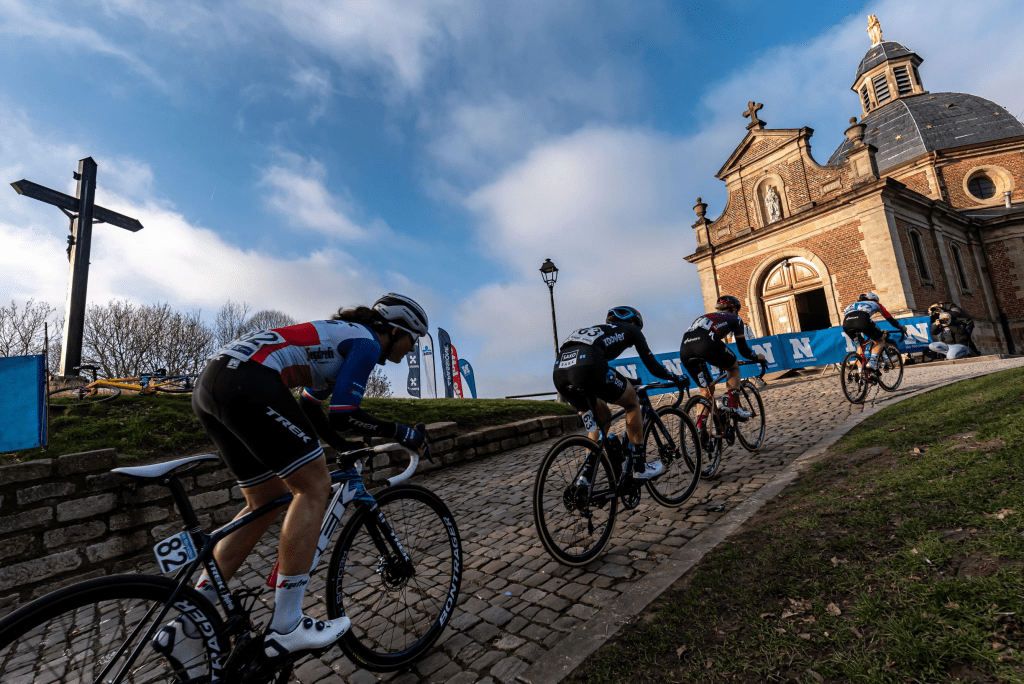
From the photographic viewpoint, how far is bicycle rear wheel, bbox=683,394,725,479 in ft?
18.2

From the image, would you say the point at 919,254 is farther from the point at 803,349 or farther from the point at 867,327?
the point at 867,327

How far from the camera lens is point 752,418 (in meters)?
6.66

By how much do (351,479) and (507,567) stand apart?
5.97 feet

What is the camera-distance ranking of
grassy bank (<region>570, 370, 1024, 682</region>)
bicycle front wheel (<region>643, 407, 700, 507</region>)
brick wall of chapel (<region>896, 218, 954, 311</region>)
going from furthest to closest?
brick wall of chapel (<region>896, 218, 954, 311</region>)
bicycle front wheel (<region>643, 407, 700, 507</region>)
grassy bank (<region>570, 370, 1024, 682</region>)

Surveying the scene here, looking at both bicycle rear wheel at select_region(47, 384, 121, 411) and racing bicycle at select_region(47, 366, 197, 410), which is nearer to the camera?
racing bicycle at select_region(47, 366, 197, 410)

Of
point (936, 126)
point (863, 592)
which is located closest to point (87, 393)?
point (863, 592)

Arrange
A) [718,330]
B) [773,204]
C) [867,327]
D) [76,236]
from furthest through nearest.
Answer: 1. [773,204]
2. [76,236]
3. [867,327]
4. [718,330]

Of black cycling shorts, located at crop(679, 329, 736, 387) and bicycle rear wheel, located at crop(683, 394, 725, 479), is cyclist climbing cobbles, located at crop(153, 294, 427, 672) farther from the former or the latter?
black cycling shorts, located at crop(679, 329, 736, 387)

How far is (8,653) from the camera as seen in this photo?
163cm

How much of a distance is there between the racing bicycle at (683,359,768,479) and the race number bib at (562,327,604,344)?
1.60 m

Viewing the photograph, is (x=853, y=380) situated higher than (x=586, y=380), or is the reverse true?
(x=586, y=380)

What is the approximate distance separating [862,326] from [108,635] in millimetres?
11084

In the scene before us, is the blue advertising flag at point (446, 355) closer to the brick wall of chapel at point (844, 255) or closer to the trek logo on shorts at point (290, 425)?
the brick wall of chapel at point (844, 255)

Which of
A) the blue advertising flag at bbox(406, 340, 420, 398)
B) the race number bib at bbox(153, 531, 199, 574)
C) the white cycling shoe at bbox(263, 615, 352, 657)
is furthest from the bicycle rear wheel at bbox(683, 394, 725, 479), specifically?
the blue advertising flag at bbox(406, 340, 420, 398)
